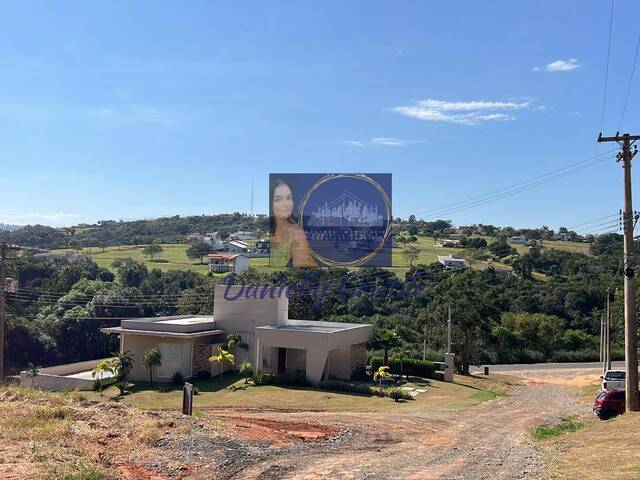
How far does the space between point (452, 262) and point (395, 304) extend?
13786 mm

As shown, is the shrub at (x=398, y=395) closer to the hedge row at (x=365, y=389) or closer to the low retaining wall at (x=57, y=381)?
the hedge row at (x=365, y=389)

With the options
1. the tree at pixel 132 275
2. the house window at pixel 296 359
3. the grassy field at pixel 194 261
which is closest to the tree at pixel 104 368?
the house window at pixel 296 359

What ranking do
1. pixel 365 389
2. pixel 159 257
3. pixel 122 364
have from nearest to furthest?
pixel 365 389
pixel 122 364
pixel 159 257

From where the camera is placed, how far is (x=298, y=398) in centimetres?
2719

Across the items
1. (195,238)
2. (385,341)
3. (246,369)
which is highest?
(195,238)

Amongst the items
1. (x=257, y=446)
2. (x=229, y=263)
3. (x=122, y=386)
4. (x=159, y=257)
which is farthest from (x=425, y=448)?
(x=159, y=257)

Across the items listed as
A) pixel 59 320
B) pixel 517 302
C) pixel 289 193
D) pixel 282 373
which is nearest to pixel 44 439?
pixel 282 373

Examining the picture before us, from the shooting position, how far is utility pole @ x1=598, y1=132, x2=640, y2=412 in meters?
19.3

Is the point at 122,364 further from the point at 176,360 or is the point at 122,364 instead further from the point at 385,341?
the point at 385,341

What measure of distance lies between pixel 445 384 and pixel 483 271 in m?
45.4

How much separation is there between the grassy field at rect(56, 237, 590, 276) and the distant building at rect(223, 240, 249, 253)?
20.3 feet

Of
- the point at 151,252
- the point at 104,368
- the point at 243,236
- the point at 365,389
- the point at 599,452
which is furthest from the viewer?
the point at 243,236

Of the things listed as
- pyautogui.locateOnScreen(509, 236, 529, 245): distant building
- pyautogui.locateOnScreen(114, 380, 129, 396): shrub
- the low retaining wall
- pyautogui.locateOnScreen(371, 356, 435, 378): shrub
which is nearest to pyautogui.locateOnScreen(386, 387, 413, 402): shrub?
pyautogui.locateOnScreen(371, 356, 435, 378): shrub

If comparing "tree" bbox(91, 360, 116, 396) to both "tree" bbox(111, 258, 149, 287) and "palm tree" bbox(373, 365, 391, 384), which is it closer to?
"palm tree" bbox(373, 365, 391, 384)
